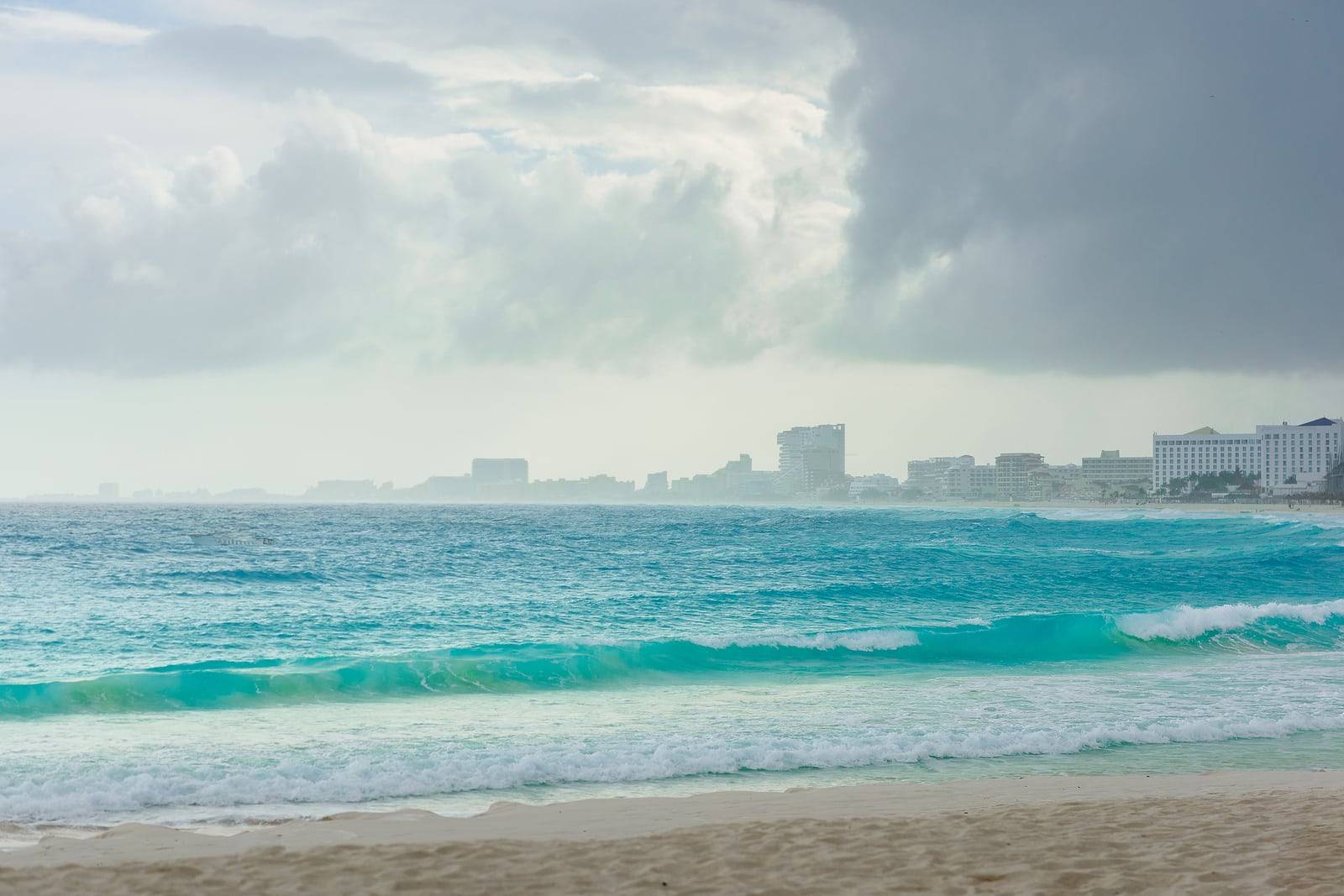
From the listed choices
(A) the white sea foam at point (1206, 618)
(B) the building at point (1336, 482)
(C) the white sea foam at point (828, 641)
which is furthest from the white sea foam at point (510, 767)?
(B) the building at point (1336, 482)

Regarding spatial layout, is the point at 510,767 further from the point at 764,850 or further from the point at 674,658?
the point at 674,658

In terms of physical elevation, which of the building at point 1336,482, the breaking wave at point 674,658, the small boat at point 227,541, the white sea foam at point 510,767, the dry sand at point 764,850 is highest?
the building at point 1336,482

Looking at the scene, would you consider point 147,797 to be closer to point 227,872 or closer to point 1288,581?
point 227,872

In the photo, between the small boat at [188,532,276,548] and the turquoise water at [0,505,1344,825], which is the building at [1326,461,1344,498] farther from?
the small boat at [188,532,276,548]

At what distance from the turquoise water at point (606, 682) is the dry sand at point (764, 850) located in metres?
1.25

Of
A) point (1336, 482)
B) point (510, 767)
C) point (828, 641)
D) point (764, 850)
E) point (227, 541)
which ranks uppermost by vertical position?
point (1336, 482)

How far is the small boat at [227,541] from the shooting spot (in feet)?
192

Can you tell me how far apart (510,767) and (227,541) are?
56.9 m

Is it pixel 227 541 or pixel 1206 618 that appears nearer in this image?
pixel 1206 618

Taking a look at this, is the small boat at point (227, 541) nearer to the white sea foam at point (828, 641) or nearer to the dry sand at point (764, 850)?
the white sea foam at point (828, 641)

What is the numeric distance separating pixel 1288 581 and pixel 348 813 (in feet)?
130

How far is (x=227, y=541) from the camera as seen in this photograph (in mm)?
61625

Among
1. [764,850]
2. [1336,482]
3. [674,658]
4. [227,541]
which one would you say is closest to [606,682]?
[674,658]

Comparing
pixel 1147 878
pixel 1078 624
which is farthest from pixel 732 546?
pixel 1147 878
